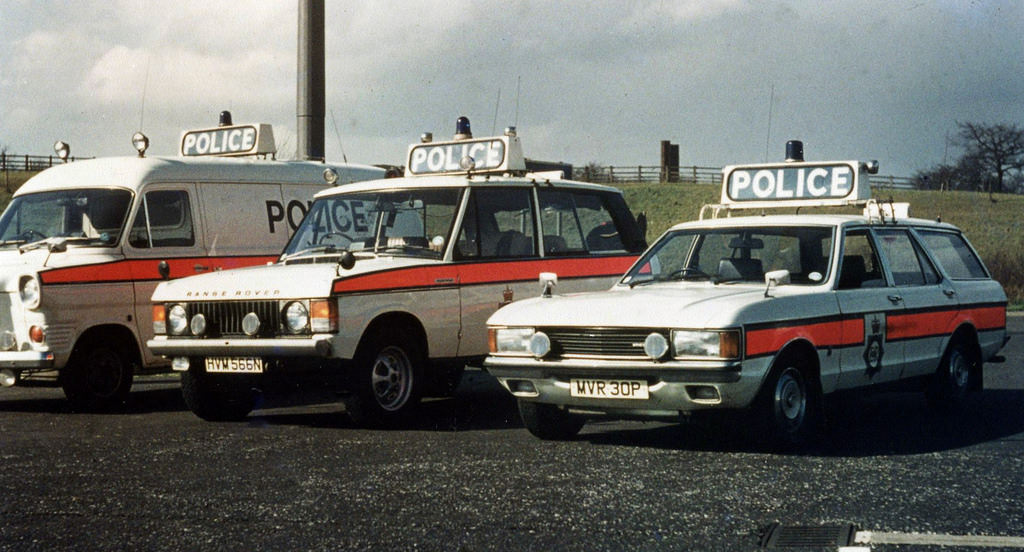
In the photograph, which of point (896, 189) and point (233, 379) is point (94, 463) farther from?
point (896, 189)

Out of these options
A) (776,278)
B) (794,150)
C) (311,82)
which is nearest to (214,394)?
(776,278)

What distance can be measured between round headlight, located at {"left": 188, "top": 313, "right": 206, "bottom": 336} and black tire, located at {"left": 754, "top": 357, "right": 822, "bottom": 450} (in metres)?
4.46

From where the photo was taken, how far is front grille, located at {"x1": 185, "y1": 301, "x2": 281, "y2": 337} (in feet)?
33.6

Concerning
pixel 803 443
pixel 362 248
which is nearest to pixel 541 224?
pixel 362 248

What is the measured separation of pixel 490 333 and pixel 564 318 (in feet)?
2.35

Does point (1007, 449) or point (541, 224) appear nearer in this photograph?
point (1007, 449)

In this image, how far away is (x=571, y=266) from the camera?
39.9 ft

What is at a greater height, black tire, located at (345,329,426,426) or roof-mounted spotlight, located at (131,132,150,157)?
roof-mounted spotlight, located at (131,132,150,157)

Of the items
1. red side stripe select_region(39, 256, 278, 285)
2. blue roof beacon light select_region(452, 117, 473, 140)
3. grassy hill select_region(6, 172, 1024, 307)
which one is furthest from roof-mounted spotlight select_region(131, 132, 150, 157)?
grassy hill select_region(6, 172, 1024, 307)

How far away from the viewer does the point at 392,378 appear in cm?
1066

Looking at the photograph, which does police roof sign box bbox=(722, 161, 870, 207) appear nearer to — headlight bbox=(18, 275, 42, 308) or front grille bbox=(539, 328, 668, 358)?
front grille bbox=(539, 328, 668, 358)

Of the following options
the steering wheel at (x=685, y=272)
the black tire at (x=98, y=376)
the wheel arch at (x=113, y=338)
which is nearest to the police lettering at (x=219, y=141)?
the wheel arch at (x=113, y=338)

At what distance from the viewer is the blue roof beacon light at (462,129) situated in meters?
12.8

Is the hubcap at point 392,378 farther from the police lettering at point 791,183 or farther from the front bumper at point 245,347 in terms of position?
the police lettering at point 791,183
